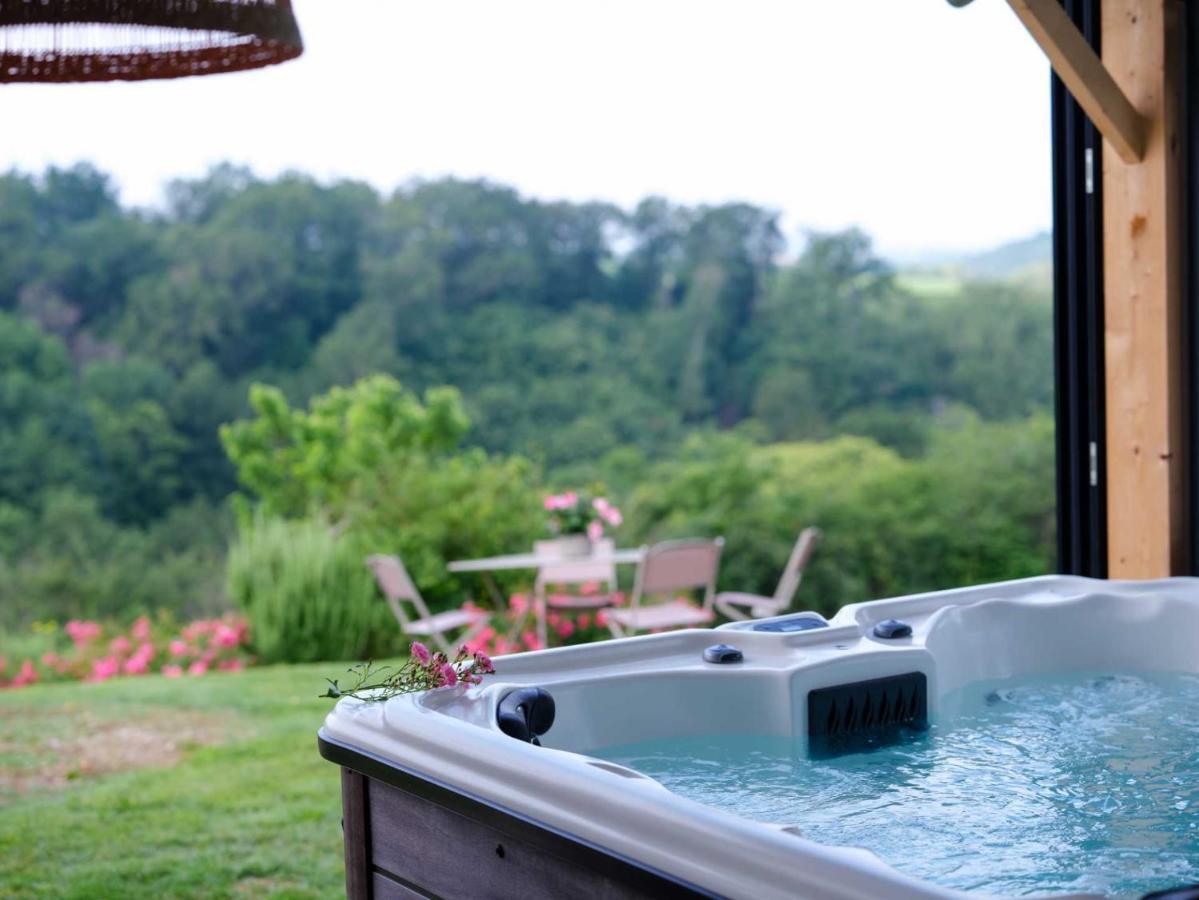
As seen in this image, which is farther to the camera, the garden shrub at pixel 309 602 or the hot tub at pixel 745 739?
the garden shrub at pixel 309 602

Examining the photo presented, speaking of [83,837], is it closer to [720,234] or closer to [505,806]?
[505,806]

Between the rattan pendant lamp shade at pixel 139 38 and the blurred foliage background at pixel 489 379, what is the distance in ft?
17.4

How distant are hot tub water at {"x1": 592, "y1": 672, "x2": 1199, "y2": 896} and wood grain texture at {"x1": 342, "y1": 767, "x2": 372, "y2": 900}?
0.54 metres

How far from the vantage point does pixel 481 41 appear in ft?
30.8

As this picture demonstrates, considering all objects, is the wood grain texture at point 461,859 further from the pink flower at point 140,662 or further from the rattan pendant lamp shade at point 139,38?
the pink flower at point 140,662

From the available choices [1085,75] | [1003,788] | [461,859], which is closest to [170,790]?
[461,859]

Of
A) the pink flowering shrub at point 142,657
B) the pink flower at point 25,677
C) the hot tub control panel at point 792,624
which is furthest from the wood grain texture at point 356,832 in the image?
the pink flower at point 25,677

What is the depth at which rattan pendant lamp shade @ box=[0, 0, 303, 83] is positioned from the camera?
1.99 meters

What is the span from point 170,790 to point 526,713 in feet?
6.88

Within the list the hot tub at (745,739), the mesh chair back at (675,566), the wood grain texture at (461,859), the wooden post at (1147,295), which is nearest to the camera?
the hot tub at (745,739)

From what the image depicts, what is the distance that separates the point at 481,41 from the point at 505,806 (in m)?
8.39

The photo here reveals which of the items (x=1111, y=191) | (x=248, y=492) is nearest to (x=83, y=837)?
(x=1111, y=191)

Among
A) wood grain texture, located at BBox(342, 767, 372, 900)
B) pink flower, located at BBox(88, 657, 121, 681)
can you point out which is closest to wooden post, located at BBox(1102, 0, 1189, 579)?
wood grain texture, located at BBox(342, 767, 372, 900)

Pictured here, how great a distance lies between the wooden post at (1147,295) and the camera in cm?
338
